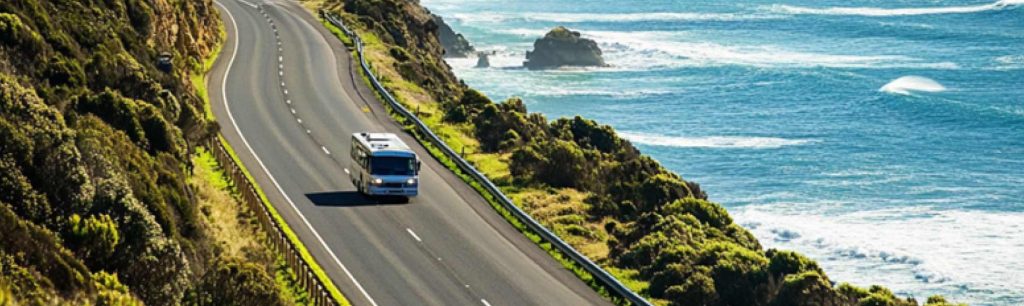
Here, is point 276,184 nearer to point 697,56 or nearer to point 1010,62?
point 1010,62

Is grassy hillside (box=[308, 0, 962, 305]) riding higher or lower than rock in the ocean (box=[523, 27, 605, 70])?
higher

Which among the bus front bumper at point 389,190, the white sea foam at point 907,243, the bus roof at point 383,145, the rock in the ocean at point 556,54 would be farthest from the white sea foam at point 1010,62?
the bus front bumper at point 389,190

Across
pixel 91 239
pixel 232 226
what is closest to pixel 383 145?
pixel 232 226

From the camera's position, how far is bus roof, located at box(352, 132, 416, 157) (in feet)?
156

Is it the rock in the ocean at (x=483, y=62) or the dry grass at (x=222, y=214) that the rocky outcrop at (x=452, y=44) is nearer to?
the rock in the ocean at (x=483, y=62)

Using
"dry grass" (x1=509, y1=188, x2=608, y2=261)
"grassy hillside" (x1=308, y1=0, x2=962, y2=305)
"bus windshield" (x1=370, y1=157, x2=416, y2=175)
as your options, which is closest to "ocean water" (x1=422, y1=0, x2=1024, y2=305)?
"grassy hillside" (x1=308, y1=0, x2=962, y2=305)

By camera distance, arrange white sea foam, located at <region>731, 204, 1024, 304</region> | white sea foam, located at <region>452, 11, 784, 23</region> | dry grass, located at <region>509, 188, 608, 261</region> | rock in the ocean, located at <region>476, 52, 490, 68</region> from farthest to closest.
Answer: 1. white sea foam, located at <region>452, 11, 784, 23</region>
2. rock in the ocean, located at <region>476, 52, 490, 68</region>
3. white sea foam, located at <region>731, 204, 1024, 304</region>
4. dry grass, located at <region>509, 188, 608, 261</region>

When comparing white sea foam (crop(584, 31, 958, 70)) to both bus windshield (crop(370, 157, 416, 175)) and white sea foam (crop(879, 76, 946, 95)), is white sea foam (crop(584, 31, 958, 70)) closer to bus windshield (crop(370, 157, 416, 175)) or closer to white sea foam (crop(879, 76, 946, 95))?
white sea foam (crop(879, 76, 946, 95))

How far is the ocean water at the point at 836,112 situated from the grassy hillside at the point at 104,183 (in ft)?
93.2

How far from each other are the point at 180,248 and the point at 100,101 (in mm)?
9991

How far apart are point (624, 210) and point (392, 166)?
8.26m

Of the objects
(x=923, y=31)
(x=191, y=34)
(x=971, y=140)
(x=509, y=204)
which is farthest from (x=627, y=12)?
(x=509, y=204)

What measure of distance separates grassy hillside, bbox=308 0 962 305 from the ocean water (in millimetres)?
11108

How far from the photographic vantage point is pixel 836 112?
4195 inches
